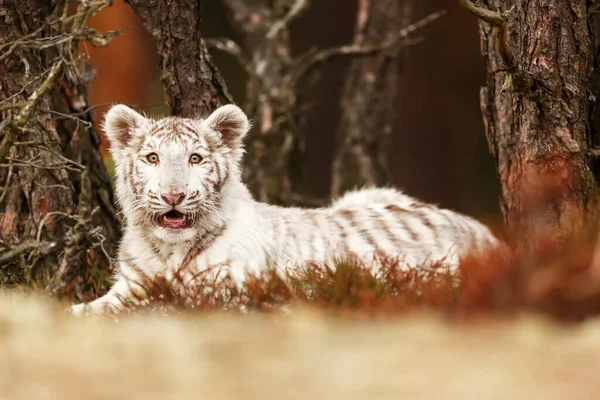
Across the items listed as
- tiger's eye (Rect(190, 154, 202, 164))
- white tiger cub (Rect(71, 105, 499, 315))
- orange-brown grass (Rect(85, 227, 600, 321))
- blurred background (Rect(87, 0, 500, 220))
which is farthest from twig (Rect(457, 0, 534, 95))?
blurred background (Rect(87, 0, 500, 220))

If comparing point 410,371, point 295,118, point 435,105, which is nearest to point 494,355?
point 410,371

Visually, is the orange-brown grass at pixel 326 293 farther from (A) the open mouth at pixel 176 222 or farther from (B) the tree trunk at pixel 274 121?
(B) the tree trunk at pixel 274 121

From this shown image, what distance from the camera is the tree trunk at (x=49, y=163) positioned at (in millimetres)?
5367

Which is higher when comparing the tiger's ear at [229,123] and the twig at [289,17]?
the twig at [289,17]

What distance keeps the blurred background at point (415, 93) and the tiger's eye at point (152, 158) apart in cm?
667

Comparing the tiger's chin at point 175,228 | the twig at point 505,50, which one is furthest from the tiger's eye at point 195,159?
the twig at point 505,50

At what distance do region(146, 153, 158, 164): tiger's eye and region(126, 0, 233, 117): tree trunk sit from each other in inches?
37.0

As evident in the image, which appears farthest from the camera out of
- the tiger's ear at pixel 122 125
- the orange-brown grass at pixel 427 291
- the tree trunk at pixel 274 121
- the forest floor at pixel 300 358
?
the tree trunk at pixel 274 121

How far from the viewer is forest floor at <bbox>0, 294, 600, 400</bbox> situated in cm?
322

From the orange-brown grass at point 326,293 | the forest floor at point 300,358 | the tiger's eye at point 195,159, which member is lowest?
the forest floor at point 300,358

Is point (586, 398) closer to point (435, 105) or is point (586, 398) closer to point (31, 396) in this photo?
point (31, 396)

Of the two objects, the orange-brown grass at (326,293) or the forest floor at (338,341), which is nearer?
the forest floor at (338,341)

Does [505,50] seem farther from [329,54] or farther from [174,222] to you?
[329,54]

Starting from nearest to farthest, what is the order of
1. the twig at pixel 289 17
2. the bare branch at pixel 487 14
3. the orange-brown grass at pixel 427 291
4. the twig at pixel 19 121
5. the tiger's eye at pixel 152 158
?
the orange-brown grass at pixel 427 291 → the bare branch at pixel 487 14 → the twig at pixel 19 121 → the tiger's eye at pixel 152 158 → the twig at pixel 289 17
